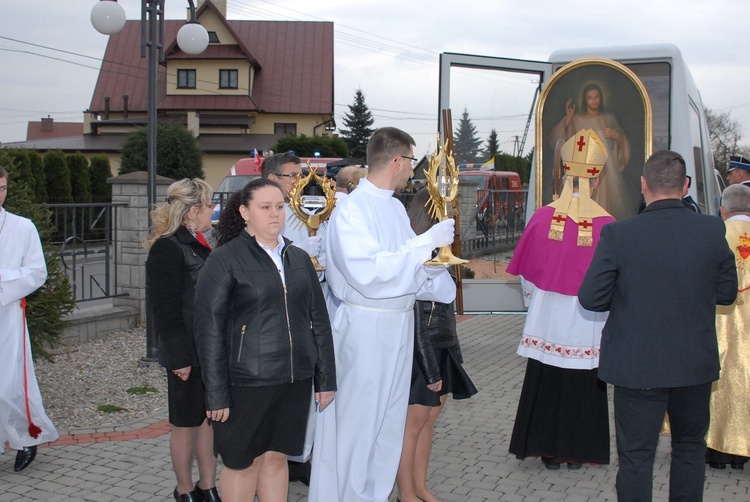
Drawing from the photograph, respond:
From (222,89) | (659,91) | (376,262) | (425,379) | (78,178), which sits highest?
(222,89)

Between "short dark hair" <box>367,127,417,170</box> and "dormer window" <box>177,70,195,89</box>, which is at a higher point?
"dormer window" <box>177,70,195,89</box>

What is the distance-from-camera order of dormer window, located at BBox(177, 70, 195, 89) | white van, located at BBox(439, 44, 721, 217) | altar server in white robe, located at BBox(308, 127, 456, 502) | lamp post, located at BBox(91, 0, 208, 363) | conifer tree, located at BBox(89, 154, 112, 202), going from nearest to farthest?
altar server in white robe, located at BBox(308, 127, 456, 502), white van, located at BBox(439, 44, 721, 217), lamp post, located at BBox(91, 0, 208, 363), conifer tree, located at BBox(89, 154, 112, 202), dormer window, located at BBox(177, 70, 195, 89)

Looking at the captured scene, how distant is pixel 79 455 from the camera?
18.9 ft

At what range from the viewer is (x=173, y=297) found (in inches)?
174

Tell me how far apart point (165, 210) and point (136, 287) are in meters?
6.01

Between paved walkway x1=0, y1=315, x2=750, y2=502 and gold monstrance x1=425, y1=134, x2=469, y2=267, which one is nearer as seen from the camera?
gold monstrance x1=425, y1=134, x2=469, y2=267

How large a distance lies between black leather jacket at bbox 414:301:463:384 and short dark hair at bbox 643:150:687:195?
1.36 metres

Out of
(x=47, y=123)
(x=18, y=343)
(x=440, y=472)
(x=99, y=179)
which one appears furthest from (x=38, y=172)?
(x=47, y=123)

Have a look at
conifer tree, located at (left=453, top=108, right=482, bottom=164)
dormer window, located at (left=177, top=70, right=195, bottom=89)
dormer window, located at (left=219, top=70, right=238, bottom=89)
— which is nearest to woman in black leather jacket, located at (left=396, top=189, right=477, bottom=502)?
conifer tree, located at (left=453, top=108, right=482, bottom=164)

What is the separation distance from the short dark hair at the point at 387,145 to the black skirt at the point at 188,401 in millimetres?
1539

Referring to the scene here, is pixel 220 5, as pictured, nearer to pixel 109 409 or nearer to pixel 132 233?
pixel 132 233

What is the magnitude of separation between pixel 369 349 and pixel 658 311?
1437 millimetres

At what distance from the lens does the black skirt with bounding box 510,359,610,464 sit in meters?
5.44

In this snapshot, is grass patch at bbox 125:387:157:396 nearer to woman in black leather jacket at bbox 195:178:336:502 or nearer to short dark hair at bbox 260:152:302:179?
short dark hair at bbox 260:152:302:179
